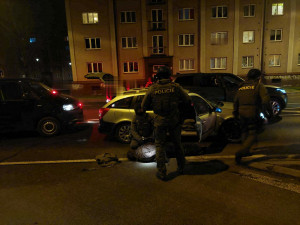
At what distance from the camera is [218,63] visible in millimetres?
26250

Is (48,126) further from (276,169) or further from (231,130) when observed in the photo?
(276,169)

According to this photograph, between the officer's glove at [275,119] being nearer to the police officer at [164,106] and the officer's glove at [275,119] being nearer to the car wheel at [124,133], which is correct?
the car wheel at [124,133]

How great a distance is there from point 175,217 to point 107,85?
12.7 meters

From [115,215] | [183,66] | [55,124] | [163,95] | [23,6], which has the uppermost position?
[23,6]

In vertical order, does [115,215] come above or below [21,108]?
below

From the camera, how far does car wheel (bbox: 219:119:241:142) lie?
589 cm

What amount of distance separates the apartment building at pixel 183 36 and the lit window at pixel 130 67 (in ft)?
0.36

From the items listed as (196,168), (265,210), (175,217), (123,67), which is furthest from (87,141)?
(123,67)

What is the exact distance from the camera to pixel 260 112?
4.31 m

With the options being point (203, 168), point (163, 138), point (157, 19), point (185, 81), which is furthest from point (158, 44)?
point (163, 138)

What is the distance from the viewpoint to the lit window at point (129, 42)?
85.0 ft

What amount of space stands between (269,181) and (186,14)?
2482 cm

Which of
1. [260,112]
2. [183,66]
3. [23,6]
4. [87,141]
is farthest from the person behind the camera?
[23,6]

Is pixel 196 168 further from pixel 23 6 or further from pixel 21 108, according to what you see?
pixel 23 6
